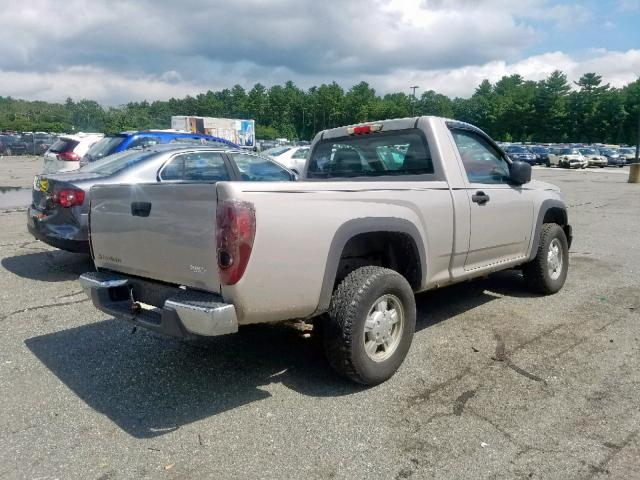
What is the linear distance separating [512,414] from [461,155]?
2.30m

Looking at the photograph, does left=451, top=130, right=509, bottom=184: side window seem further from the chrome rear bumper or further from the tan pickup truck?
the chrome rear bumper

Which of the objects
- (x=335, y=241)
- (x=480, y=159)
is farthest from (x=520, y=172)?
(x=335, y=241)

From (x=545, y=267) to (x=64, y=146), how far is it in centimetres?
1090

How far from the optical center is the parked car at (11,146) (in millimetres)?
42438

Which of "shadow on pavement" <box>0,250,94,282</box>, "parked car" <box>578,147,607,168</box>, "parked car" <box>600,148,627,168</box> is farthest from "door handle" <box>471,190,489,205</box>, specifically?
"parked car" <box>600,148,627,168</box>

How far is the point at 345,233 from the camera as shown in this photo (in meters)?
3.32

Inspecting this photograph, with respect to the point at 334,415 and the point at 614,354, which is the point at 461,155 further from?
the point at 334,415

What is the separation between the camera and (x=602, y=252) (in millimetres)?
8336

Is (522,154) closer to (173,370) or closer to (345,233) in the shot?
(345,233)

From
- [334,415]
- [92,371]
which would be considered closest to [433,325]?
[334,415]

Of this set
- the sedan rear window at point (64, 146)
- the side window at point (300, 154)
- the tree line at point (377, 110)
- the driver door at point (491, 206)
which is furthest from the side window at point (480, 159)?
the tree line at point (377, 110)

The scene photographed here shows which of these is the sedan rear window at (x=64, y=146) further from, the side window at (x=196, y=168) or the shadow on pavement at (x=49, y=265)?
the side window at (x=196, y=168)

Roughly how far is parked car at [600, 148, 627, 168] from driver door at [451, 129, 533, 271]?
49266 mm

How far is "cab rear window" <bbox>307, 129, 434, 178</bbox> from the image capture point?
4523mm
